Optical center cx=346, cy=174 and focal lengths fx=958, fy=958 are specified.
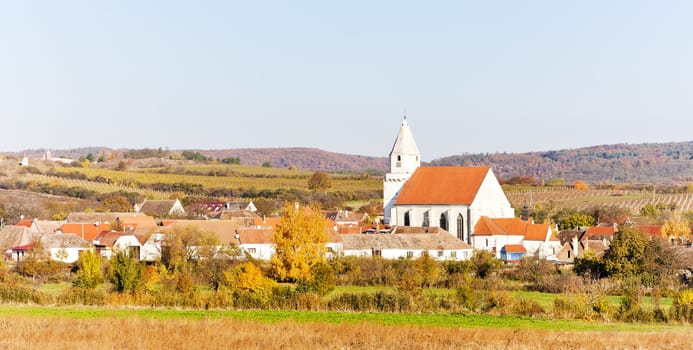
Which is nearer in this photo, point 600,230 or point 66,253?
point 66,253

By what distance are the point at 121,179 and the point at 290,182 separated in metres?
22.4

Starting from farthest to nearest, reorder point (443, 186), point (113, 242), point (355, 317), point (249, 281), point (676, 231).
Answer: point (443, 186) → point (676, 231) → point (113, 242) → point (249, 281) → point (355, 317)

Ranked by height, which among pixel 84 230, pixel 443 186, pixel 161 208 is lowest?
pixel 84 230

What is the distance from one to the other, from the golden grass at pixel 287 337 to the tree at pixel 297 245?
66.8 feet

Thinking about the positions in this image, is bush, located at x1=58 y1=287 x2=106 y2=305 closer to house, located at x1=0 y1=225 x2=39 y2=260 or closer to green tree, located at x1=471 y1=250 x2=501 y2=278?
green tree, located at x1=471 y1=250 x2=501 y2=278

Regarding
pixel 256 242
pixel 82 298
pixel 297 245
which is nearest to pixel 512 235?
pixel 256 242

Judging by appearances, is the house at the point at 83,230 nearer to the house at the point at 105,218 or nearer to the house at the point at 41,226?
the house at the point at 41,226

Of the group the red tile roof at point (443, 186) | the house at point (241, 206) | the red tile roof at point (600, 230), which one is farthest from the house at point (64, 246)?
the red tile roof at point (600, 230)

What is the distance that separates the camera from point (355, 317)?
29.0 m

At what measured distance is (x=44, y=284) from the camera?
149 feet

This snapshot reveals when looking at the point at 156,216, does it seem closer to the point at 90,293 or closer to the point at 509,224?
the point at 509,224

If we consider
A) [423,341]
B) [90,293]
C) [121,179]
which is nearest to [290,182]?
[121,179]

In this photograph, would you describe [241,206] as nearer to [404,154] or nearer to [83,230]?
[404,154]

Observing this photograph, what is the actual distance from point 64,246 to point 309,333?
3754cm
